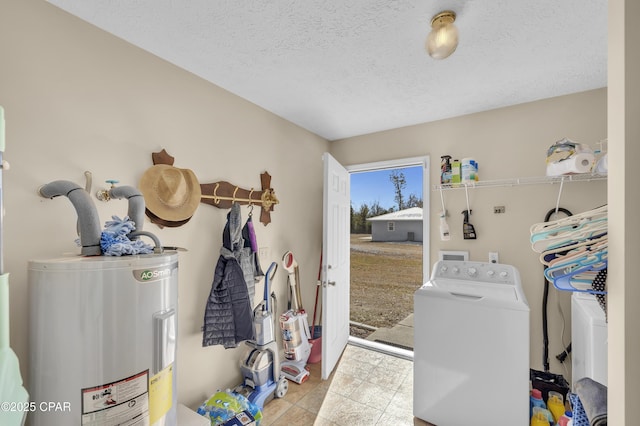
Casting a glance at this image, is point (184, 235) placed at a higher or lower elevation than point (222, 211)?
lower

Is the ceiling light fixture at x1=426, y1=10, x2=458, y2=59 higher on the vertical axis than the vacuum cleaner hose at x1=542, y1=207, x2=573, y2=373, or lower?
higher

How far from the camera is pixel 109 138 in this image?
4.87 ft

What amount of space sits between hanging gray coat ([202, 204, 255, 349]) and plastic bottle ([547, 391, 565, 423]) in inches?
81.1

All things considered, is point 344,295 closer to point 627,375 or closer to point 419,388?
point 419,388

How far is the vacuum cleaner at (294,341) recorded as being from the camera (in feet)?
8.00

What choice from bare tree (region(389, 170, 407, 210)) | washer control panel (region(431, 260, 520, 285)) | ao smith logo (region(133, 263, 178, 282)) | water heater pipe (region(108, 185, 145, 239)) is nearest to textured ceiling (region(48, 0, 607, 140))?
water heater pipe (region(108, 185, 145, 239))

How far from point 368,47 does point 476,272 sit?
6.19 feet

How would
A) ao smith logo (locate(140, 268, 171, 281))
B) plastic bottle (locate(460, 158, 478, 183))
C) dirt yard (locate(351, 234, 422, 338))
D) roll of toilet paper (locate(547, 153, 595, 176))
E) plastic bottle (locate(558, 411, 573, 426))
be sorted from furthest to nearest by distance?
dirt yard (locate(351, 234, 422, 338)) → plastic bottle (locate(460, 158, 478, 183)) → roll of toilet paper (locate(547, 153, 595, 176)) → plastic bottle (locate(558, 411, 573, 426)) → ao smith logo (locate(140, 268, 171, 281))

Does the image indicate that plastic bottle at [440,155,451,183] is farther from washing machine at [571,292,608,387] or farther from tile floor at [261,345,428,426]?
tile floor at [261,345,428,426]

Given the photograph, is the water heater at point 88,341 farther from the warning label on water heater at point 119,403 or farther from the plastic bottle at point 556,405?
the plastic bottle at point 556,405

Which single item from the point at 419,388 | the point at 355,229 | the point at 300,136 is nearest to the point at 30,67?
the point at 300,136

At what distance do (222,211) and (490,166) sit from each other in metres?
2.33

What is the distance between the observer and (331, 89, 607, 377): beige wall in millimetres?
2117

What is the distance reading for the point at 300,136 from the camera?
2889mm
